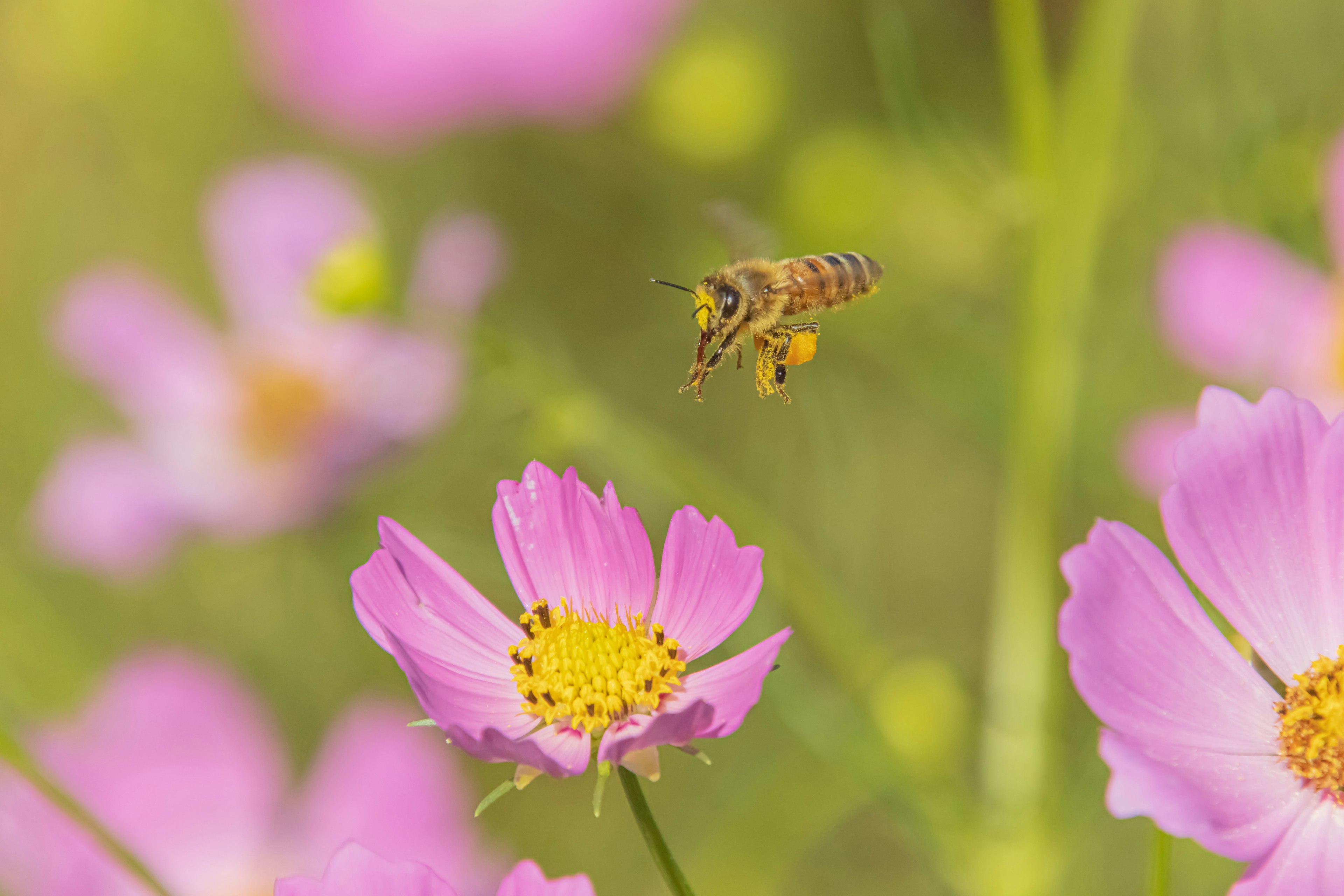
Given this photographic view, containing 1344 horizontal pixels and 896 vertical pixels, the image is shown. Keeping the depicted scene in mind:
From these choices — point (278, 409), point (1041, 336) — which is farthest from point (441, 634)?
point (278, 409)

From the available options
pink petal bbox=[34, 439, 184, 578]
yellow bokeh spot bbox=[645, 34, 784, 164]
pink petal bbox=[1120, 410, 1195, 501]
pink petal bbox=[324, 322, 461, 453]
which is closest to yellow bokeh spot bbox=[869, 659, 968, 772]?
pink petal bbox=[1120, 410, 1195, 501]

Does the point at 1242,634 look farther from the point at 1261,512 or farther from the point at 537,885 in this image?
the point at 537,885

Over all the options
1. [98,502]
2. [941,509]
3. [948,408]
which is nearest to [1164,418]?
[948,408]

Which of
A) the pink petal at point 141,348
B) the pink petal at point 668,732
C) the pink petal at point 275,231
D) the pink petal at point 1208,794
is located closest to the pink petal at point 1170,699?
the pink petal at point 1208,794

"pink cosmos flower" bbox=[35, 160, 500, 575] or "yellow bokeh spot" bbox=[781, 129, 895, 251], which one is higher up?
"yellow bokeh spot" bbox=[781, 129, 895, 251]

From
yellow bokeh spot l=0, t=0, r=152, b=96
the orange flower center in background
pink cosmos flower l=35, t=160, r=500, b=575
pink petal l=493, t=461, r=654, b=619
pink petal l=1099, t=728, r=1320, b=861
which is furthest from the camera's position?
yellow bokeh spot l=0, t=0, r=152, b=96

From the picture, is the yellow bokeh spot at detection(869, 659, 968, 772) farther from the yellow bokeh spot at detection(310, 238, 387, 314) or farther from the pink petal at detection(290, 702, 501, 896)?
the yellow bokeh spot at detection(310, 238, 387, 314)
